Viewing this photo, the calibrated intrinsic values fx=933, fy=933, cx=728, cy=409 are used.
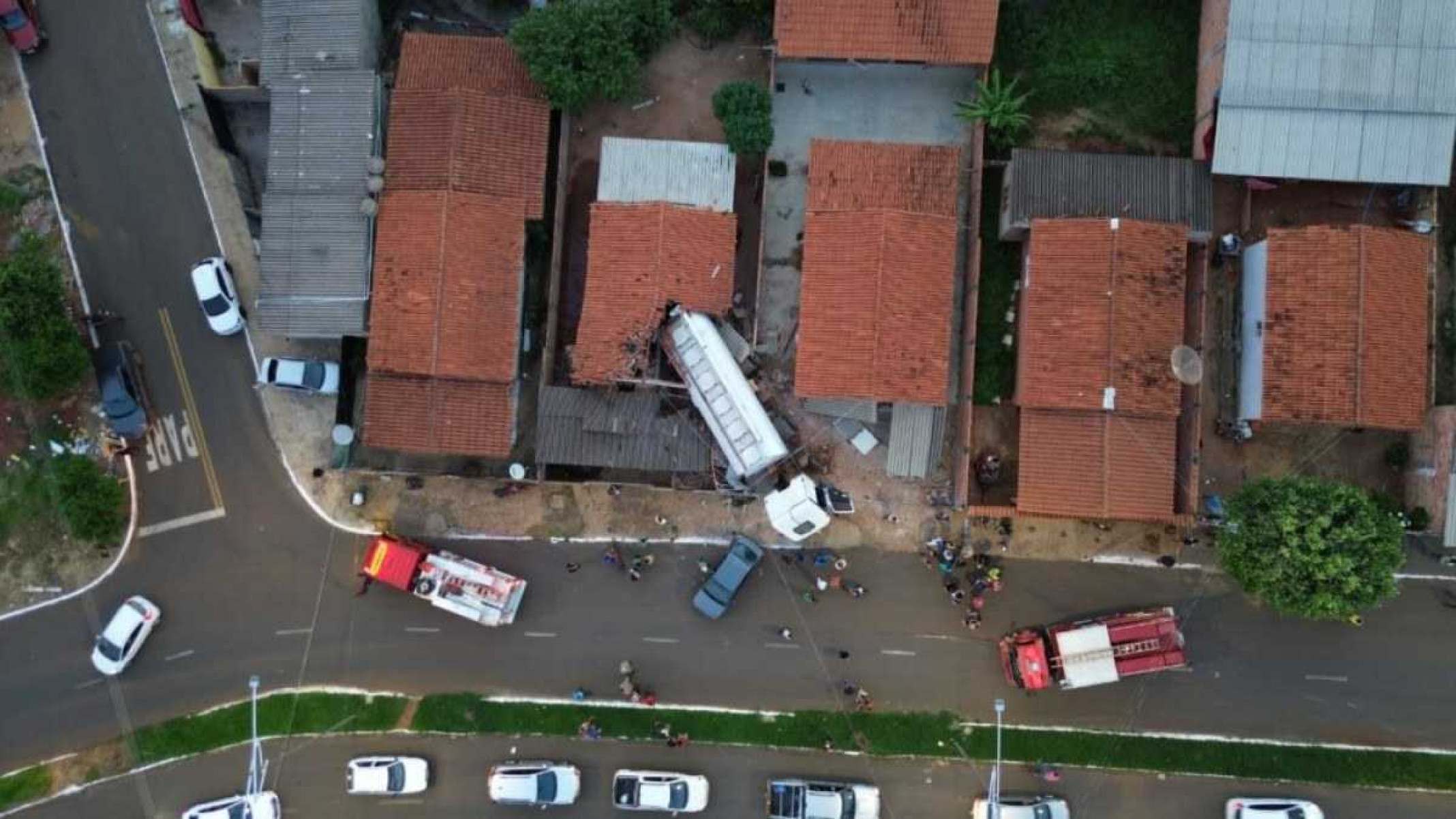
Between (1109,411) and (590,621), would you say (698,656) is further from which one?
(1109,411)

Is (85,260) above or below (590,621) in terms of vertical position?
above

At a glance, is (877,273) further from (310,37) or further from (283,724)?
(283,724)

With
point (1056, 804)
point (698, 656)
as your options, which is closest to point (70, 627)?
point (698, 656)

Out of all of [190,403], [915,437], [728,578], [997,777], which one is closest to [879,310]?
[915,437]

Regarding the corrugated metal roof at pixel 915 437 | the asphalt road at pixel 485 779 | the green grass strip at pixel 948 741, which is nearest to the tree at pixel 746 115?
the corrugated metal roof at pixel 915 437

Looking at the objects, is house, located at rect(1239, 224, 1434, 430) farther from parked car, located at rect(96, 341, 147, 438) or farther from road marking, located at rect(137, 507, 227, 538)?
parked car, located at rect(96, 341, 147, 438)

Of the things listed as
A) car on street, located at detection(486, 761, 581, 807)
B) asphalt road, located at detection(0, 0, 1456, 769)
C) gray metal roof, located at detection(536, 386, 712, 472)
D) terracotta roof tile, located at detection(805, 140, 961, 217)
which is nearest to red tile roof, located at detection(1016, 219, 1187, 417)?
terracotta roof tile, located at detection(805, 140, 961, 217)
